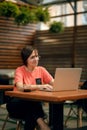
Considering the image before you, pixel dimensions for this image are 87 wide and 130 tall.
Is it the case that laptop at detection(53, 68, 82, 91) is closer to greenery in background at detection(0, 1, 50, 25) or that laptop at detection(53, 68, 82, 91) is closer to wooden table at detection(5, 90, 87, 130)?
wooden table at detection(5, 90, 87, 130)

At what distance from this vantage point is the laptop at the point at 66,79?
2.94 metres

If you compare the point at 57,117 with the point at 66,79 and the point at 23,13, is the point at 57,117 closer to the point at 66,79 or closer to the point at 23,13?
the point at 66,79

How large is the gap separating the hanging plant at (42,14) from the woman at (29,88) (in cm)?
396

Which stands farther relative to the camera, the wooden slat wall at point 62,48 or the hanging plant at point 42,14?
the wooden slat wall at point 62,48

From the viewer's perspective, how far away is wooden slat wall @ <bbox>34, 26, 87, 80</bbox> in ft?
29.9

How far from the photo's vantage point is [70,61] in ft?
31.0

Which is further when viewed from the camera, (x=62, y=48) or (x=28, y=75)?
(x=62, y=48)

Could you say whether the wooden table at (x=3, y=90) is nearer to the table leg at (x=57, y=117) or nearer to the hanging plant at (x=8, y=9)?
the table leg at (x=57, y=117)

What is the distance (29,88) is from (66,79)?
38cm

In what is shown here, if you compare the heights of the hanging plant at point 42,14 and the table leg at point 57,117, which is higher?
the hanging plant at point 42,14

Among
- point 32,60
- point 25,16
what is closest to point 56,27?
point 25,16

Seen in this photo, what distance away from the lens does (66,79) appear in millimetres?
2998

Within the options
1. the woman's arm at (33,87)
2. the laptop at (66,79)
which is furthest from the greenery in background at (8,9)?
the laptop at (66,79)

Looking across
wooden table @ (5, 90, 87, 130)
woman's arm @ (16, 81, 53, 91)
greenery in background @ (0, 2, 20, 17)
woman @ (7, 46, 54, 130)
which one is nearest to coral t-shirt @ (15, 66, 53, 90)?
woman @ (7, 46, 54, 130)
